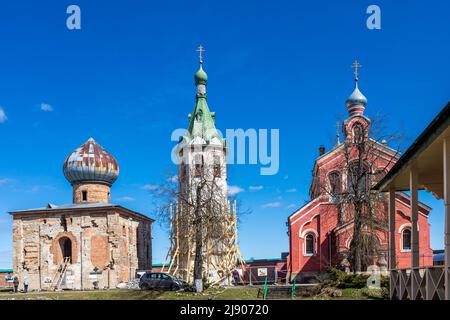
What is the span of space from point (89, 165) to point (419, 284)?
A: 31964 mm

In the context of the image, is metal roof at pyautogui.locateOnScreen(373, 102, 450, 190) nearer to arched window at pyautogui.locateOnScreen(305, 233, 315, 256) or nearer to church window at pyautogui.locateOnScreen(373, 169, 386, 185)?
church window at pyautogui.locateOnScreen(373, 169, 386, 185)

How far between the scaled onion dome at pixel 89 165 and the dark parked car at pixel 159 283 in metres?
13.6

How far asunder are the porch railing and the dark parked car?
15.4m

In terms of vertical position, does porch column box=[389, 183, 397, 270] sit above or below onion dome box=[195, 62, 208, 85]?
below

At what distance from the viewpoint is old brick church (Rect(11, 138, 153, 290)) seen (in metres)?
37.2

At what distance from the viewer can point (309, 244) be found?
1558 inches

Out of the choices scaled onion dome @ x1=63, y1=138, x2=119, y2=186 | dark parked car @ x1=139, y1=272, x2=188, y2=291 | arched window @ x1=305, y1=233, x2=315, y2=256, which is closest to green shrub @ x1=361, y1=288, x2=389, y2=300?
dark parked car @ x1=139, y1=272, x2=188, y2=291

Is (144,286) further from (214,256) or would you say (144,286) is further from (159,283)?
(214,256)

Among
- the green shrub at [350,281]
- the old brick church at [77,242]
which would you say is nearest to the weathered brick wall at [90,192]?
the old brick church at [77,242]

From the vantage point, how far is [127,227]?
40531 millimetres
